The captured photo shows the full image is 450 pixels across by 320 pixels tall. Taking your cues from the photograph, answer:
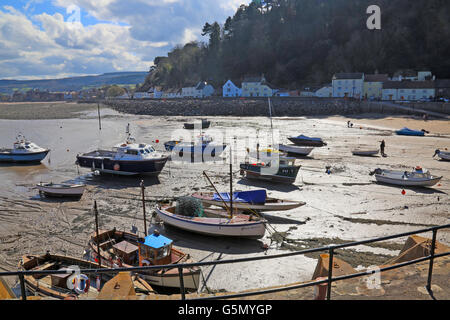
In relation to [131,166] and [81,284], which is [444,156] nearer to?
[131,166]

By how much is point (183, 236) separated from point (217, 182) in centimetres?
847

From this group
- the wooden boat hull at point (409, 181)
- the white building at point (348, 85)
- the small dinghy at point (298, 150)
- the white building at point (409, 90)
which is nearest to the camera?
the wooden boat hull at point (409, 181)

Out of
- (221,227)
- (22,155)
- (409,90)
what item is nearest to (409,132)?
(409,90)

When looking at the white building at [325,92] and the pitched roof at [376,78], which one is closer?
the pitched roof at [376,78]

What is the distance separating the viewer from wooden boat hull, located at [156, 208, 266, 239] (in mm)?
14203

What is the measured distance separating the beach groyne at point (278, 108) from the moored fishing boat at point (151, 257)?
52389 mm

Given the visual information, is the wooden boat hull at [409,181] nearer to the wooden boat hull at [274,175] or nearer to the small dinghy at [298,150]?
the wooden boat hull at [274,175]

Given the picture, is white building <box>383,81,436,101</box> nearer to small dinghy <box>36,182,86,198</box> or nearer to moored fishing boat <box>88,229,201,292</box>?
small dinghy <box>36,182,86,198</box>

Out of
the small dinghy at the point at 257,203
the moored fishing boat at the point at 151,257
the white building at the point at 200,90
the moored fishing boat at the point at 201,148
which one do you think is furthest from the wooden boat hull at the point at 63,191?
the white building at the point at 200,90

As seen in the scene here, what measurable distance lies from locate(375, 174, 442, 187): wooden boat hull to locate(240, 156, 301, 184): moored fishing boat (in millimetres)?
5467

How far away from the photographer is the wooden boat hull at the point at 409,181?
66.1 feet

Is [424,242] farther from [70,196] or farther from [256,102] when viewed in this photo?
[256,102]

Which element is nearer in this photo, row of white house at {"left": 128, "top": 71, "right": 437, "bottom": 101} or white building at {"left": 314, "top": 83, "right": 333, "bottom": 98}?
row of white house at {"left": 128, "top": 71, "right": 437, "bottom": 101}

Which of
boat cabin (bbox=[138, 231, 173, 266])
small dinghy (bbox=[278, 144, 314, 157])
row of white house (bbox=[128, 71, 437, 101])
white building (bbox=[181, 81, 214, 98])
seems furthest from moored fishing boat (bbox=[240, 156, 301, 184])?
white building (bbox=[181, 81, 214, 98])
